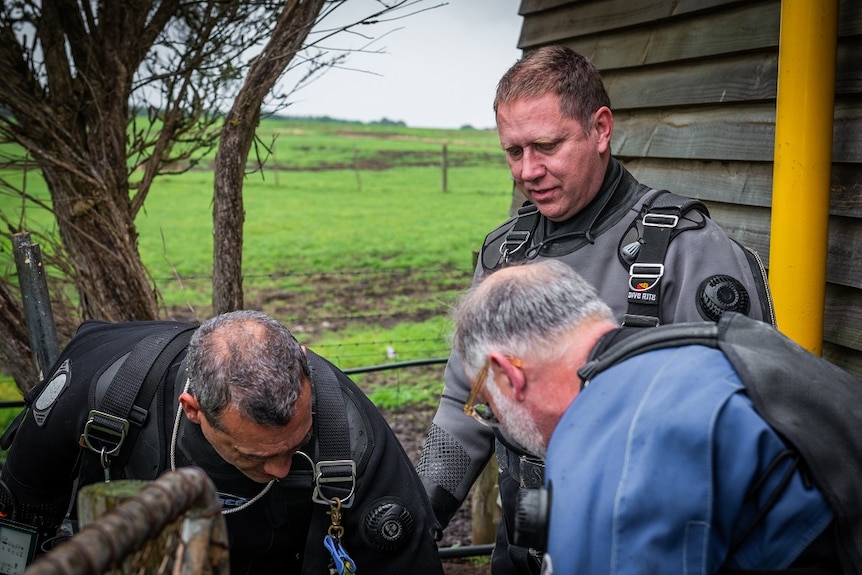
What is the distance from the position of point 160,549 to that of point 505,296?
0.81 metres

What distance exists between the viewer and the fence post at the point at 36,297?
336cm

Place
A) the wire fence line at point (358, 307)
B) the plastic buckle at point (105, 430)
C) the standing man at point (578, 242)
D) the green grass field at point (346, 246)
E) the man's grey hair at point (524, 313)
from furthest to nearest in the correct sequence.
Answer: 1. the wire fence line at point (358, 307)
2. the green grass field at point (346, 246)
3. the plastic buckle at point (105, 430)
4. the standing man at point (578, 242)
5. the man's grey hair at point (524, 313)

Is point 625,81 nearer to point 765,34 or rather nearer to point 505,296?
point 765,34

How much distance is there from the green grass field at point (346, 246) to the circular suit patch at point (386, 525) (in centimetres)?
52

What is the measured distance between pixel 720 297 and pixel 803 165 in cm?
77

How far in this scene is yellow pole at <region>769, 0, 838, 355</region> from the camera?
8.42 ft

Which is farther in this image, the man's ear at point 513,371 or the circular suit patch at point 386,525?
the circular suit patch at point 386,525

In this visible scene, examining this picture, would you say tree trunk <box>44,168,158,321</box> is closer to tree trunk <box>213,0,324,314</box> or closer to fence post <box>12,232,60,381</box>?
tree trunk <box>213,0,324,314</box>

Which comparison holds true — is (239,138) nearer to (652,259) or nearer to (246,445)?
(246,445)

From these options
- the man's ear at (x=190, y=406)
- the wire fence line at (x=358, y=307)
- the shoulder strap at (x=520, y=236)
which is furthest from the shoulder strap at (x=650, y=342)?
the wire fence line at (x=358, y=307)

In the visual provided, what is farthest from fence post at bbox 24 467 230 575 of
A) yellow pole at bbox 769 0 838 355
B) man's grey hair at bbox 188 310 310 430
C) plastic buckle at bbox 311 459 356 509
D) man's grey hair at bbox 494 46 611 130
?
yellow pole at bbox 769 0 838 355

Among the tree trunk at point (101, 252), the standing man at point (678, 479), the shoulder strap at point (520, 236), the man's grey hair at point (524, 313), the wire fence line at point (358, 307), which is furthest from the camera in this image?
the wire fence line at point (358, 307)

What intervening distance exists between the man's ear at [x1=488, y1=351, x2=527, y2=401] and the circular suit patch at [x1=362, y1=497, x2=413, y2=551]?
772 millimetres

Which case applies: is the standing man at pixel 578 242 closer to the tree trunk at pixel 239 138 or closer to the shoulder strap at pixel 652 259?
the shoulder strap at pixel 652 259
